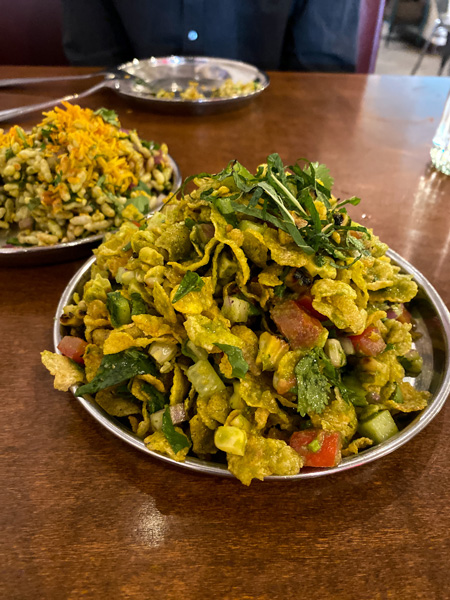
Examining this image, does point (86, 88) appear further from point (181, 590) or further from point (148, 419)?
point (181, 590)

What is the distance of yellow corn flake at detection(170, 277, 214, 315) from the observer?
2.73ft

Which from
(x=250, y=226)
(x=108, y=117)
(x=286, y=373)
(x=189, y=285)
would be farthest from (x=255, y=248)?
(x=108, y=117)

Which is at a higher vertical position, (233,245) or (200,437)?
(233,245)

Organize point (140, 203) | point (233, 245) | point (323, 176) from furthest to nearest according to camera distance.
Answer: point (140, 203)
point (323, 176)
point (233, 245)

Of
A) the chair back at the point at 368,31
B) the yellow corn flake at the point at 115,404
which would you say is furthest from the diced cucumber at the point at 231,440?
the chair back at the point at 368,31

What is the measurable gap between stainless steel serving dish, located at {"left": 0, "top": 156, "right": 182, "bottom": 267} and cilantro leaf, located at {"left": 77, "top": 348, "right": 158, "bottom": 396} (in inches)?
22.8

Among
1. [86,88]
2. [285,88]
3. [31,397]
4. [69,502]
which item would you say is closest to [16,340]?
[31,397]

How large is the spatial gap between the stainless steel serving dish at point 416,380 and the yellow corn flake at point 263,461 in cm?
1

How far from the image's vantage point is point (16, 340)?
46.9 inches

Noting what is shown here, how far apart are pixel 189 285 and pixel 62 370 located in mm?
340

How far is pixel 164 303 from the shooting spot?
0.88 meters

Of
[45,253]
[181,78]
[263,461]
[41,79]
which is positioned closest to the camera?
[263,461]

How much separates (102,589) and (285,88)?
112 inches

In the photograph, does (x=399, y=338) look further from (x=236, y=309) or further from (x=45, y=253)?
(x=45, y=253)
